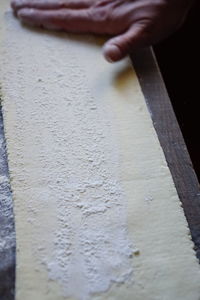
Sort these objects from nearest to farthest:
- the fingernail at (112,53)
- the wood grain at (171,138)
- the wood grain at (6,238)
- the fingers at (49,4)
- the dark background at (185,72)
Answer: the wood grain at (6,238) < the wood grain at (171,138) < the fingernail at (112,53) < the fingers at (49,4) < the dark background at (185,72)

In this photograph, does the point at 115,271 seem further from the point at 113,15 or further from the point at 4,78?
the point at 113,15

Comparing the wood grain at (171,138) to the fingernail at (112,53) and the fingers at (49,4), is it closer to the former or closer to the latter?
the fingernail at (112,53)

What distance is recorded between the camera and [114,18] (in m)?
0.99

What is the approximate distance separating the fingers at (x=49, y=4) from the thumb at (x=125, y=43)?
0.54ft

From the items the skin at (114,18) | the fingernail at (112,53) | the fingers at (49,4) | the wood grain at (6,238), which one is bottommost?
the wood grain at (6,238)

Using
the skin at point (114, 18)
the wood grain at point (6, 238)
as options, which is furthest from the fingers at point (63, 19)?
the wood grain at point (6, 238)

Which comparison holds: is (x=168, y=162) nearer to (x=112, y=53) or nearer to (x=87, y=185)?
(x=87, y=185)

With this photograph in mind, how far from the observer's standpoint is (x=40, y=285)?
599mm

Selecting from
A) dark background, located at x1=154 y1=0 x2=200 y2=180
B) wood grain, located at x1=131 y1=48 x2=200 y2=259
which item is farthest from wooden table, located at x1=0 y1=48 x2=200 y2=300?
dark background, located at x1=154 y1=0 x2=200 y2=180

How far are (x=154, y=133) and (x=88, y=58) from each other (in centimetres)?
30

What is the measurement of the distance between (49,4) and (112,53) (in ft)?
0.95

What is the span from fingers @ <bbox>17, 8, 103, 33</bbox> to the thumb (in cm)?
10

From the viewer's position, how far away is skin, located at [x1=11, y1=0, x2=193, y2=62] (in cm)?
95

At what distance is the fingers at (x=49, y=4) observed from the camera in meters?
1.03
